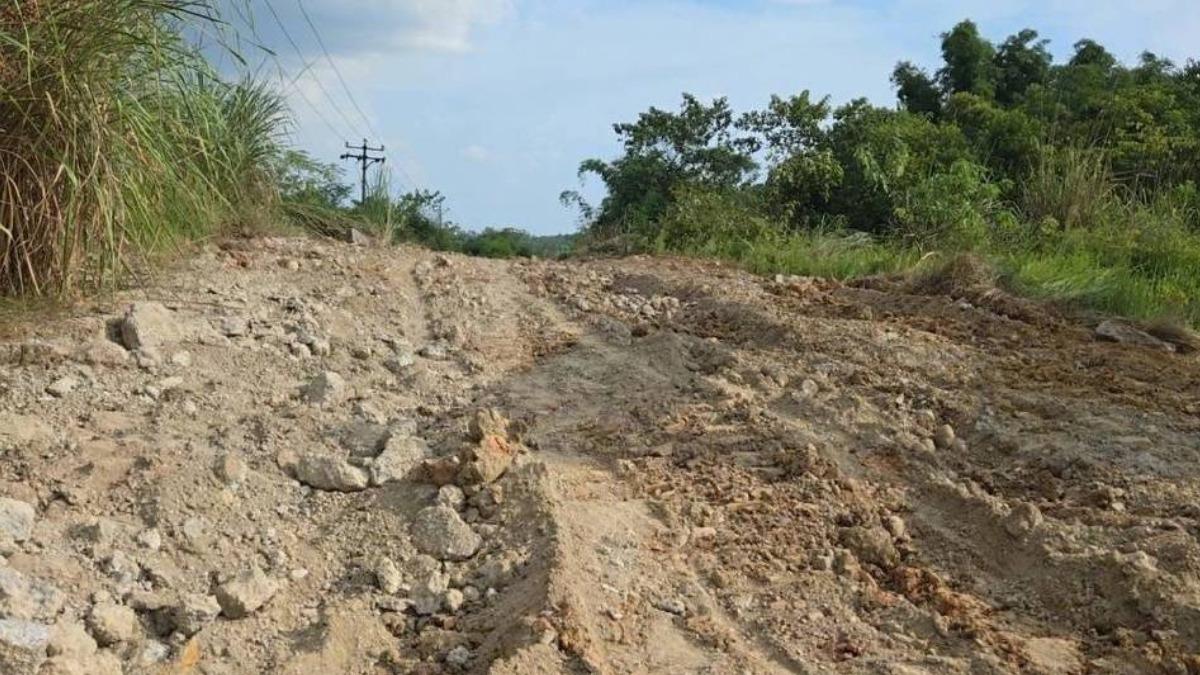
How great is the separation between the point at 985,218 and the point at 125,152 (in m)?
6.63

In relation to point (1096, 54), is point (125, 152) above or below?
below

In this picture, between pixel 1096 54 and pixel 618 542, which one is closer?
pixel 618 542

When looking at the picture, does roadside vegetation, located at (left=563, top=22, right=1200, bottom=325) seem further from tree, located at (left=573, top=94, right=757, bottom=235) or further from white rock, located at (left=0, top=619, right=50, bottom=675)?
white rock, located at (left=0, top=619, right=50, bottom=675)

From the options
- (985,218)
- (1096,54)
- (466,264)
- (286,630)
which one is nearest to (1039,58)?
(1096,54)

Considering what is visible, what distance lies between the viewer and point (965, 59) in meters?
15.0

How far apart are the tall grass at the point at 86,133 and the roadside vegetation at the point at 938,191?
15.0ft

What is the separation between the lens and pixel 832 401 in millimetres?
4637

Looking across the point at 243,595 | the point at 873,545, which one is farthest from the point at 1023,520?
the point at 243,595

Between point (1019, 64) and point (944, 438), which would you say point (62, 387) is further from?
point (1019, 64)

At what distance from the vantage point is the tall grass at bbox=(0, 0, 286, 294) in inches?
169

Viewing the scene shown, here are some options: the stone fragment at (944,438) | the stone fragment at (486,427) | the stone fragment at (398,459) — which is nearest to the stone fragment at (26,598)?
the stone fragment at (398,459)

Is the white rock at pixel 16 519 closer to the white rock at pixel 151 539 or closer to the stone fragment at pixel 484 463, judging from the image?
the white rock at pixel 151 539

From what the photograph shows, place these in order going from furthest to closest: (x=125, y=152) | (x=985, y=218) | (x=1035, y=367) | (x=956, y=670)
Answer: (x=985, y=218) < (x=1035, y=367) < (x=125, y=152) < (x=956, y=670)

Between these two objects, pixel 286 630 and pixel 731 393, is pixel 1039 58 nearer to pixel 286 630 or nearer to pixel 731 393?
pixel 731 393
